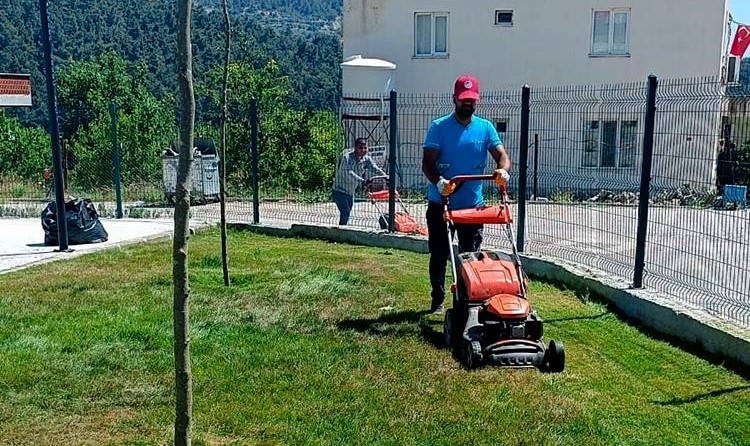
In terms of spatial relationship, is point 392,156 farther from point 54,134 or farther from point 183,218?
point 183,218

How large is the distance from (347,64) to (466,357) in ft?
50.9

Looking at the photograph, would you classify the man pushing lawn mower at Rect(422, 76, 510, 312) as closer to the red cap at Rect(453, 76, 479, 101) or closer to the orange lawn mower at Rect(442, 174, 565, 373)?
the red cap at Rect(453, 76, 479, 101)

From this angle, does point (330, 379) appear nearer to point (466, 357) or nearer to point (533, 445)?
point (466, 357)

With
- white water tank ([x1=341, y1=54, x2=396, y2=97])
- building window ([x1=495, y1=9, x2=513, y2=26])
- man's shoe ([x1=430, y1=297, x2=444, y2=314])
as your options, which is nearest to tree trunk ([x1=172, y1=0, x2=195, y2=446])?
man's shoe ([x1=430, y1=297, x2=444, y2=314])

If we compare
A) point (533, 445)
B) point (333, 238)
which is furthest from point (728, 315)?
point (333, 238)

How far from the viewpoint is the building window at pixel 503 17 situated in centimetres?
2164

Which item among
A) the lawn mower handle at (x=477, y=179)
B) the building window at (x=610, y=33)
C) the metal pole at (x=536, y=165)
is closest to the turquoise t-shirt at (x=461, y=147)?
the lawn mower handle at (x=477, y=179)

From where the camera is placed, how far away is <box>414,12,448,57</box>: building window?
22016 millimetres

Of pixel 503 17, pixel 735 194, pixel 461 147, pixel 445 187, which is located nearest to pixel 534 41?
pixel 503 17

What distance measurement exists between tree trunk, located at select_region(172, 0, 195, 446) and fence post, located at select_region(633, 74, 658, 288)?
4.89 metres

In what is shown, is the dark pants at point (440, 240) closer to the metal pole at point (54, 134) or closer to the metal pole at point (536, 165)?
the metal pole at point (536, 165)

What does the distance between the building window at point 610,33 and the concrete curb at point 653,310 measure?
1370 cm

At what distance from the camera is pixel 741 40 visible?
20797 mm

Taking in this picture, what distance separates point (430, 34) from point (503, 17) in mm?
2119
